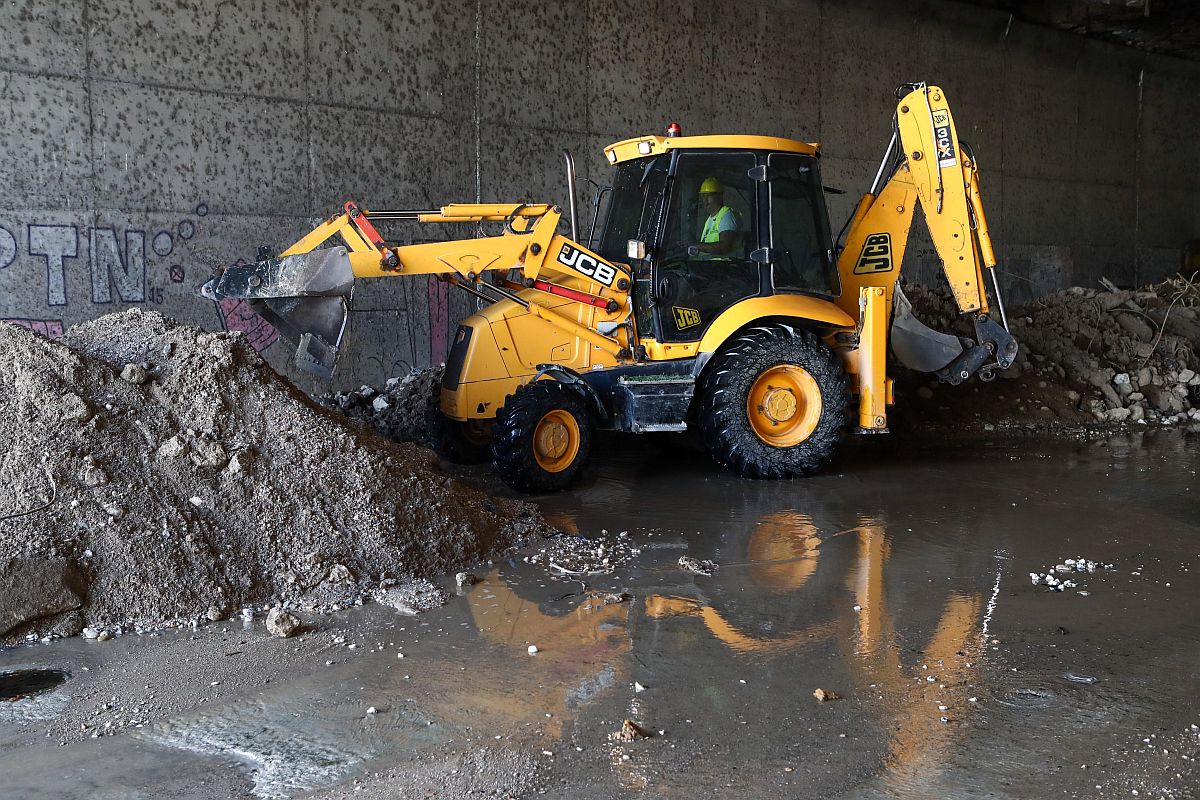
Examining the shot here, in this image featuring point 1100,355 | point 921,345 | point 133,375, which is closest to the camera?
point 133,375

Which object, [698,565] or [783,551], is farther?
[783,551]

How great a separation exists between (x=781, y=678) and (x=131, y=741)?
2245mm

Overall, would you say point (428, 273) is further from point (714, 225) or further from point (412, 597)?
point (412, 597)

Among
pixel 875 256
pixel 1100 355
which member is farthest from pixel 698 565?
pixel 1100 355

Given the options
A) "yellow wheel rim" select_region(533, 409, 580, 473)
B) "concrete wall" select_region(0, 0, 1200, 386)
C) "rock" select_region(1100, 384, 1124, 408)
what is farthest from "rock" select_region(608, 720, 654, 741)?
"rock" select_region(1100, 384, 1124, 408)

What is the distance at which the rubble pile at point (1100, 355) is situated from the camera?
10531 mm

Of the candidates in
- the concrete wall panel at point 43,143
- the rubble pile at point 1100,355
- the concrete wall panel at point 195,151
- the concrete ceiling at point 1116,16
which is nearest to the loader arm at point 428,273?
the concrete wall panel at point 195,151

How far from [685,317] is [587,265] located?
2.62ft

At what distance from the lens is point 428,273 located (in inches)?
263

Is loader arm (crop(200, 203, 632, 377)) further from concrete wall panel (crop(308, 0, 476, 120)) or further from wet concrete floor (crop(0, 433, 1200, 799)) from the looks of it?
concrete wall panel (crop(308, 0, 476, 120))

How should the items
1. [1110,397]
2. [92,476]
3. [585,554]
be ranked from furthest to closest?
1. [1110,397]
2. [585,554]
3. [92,476]

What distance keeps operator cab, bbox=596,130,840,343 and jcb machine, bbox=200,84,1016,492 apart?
0.5 inches

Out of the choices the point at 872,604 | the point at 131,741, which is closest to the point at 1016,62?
the point at 872,604

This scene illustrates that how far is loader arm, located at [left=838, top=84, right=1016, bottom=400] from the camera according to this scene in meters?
7.50
